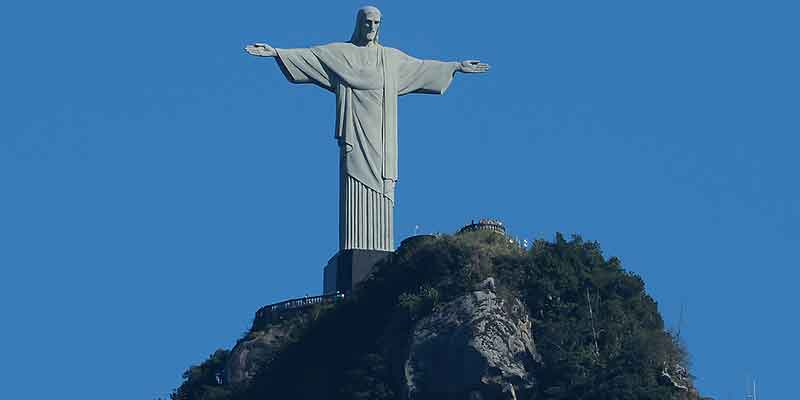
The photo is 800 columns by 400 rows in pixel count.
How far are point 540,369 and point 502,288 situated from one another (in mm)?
2680

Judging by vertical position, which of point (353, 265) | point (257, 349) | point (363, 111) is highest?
point (363, 111)

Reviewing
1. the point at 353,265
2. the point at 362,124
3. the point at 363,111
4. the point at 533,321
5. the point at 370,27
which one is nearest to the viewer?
the point at 533,321

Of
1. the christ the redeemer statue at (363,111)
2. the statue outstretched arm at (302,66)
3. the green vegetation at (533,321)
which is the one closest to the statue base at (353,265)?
the christ the redeemer statue at (363,111)

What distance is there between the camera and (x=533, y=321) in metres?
84.6

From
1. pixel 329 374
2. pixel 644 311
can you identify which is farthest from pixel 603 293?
pixel 329 374

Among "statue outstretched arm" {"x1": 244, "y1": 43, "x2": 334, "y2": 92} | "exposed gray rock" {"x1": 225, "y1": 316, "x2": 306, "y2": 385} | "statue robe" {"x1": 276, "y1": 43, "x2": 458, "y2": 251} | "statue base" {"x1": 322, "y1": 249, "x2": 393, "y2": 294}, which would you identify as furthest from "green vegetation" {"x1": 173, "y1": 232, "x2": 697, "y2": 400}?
"statue outstretched arm" {"x1": 244, "y1": 43, "x2": 334, "y2": 92}

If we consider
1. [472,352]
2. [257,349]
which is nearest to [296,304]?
[257,349]

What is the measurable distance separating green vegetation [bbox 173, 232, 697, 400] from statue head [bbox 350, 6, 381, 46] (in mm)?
7235

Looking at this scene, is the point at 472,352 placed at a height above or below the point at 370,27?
below

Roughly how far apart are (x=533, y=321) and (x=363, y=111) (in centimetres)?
924

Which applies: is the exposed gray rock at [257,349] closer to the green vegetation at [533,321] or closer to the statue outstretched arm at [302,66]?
the green vegetation at [533,321]

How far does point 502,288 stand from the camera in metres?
84.8

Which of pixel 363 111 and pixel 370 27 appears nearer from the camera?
pixel 363 111

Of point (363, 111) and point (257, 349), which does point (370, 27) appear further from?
point (257, 349)
